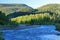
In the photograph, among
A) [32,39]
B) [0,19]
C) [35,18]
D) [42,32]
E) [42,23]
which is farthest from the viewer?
[35,18]

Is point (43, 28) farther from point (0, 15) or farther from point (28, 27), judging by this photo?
point (0, 15)

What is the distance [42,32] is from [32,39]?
2354 mm

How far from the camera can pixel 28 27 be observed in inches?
499

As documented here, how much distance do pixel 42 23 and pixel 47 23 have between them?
34 centimetres

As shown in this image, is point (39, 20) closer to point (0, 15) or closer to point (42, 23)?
point (42, 23)

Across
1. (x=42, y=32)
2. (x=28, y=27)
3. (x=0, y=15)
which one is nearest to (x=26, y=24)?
→ (x=28, y=27)

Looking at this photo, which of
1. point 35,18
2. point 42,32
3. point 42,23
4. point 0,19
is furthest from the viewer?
point 35,18

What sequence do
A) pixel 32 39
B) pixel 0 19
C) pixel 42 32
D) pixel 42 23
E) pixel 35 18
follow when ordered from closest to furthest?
pixel 32 39
pixel 0 19
pixel 42 32
pixel 42 23
pixel 35 18

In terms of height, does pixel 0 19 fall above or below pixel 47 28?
above

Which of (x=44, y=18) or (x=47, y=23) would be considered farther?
(x=44, y=18)

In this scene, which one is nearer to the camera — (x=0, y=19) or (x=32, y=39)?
(x=32, y=39)

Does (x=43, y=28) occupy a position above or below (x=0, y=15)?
below

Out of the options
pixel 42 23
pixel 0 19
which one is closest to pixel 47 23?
pixel 42 23

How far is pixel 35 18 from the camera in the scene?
47.4ft
